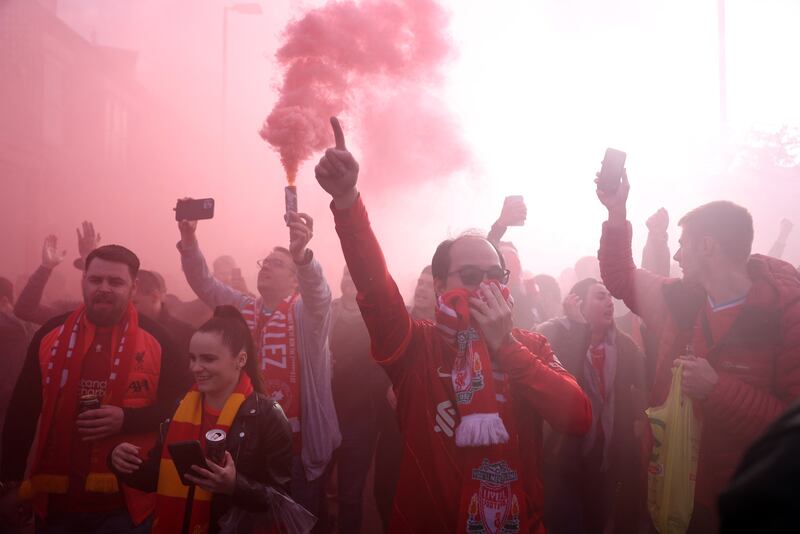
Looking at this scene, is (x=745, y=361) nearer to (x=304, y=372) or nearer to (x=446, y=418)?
(x=446, y=418)

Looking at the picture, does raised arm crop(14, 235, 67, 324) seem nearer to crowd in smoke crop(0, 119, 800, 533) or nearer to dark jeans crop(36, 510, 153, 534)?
crowd in smoke crop(0, 119, 800, 533)

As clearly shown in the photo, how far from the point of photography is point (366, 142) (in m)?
8.09

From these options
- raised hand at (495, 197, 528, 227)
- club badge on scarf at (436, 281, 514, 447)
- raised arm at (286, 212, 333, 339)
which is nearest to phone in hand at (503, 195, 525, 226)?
raised hand at (495, 197, 528, 227)

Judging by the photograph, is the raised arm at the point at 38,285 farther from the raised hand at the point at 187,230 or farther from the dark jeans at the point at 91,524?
the dark jeans at the point at 91,524

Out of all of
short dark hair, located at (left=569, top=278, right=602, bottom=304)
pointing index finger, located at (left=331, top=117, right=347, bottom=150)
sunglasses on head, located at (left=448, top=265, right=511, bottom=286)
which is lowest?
short dark hair, located at (left=569, top=278, right=602, bottom=304)

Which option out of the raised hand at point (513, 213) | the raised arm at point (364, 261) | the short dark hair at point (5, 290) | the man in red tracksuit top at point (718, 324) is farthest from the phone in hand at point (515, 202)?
the short dark hair at point (5, 290)

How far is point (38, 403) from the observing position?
3723 millimetres

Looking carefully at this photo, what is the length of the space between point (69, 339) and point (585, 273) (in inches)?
273

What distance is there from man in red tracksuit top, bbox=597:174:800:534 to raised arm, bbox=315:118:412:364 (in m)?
1.66

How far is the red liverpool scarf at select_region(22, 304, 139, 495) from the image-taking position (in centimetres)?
340

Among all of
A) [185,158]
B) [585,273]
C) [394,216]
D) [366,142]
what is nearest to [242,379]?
[366,142]

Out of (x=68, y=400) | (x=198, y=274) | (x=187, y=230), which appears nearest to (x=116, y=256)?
(x=187, y=230)

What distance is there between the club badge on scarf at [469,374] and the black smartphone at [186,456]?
4.51 ft

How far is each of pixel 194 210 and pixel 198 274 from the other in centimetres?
65
